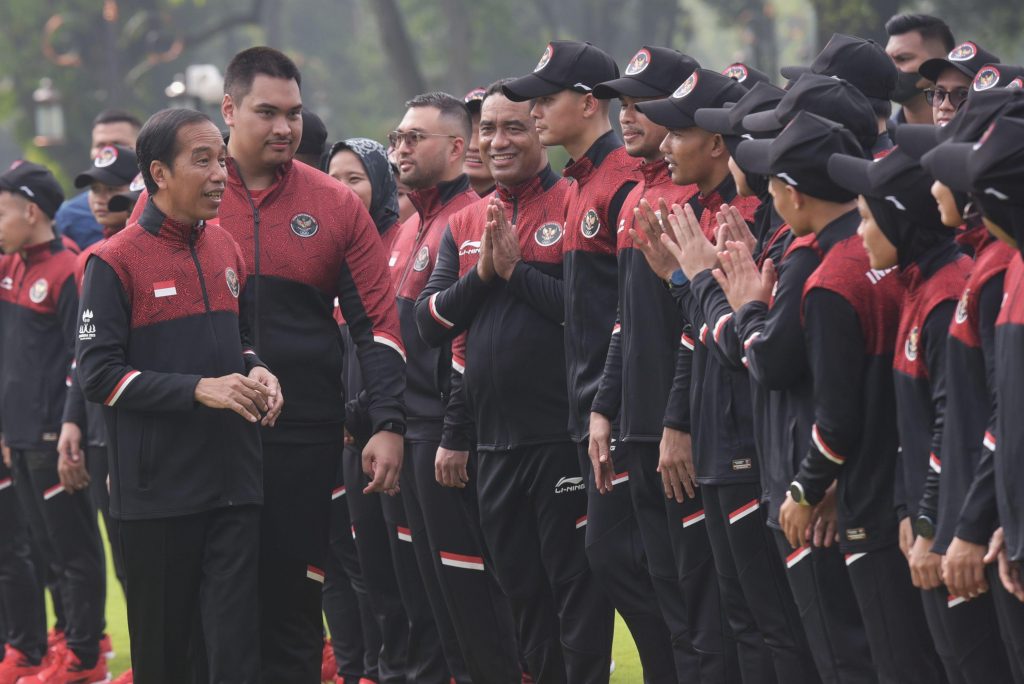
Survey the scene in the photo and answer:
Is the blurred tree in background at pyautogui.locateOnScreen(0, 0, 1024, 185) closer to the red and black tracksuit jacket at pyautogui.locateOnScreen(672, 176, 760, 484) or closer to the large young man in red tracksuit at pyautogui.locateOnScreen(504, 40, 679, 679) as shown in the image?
the large young man in red tracksuit at pyautogui.locateOnScreen(504, 40, 679, 679)

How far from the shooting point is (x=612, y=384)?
19.7 feet

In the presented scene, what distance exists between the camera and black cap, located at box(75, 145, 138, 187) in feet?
28.1

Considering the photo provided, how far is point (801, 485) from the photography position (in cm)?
473

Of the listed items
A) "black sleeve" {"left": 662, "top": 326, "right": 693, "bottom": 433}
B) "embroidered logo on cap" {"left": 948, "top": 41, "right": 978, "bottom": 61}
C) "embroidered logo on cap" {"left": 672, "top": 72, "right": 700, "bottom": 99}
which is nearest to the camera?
"black sleeve" {"left": 662, "top": 326, "right": 693, "bottom": 433}

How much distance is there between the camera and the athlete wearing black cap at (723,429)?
5246 millimetres

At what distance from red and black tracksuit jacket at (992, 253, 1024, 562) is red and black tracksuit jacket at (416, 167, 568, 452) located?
257 cm

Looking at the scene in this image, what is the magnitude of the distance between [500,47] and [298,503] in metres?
29.3

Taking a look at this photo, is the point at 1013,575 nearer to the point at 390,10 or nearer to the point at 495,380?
the point at 495,380

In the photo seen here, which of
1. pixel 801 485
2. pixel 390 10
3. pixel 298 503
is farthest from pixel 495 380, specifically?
pixel 390 10

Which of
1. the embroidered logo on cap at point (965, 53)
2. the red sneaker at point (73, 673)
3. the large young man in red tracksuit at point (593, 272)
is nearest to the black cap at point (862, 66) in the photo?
the large young man in red tracksuit at point (593, 272)

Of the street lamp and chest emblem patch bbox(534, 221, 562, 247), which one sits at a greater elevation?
the street lamp

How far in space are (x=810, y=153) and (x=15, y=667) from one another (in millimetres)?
5634

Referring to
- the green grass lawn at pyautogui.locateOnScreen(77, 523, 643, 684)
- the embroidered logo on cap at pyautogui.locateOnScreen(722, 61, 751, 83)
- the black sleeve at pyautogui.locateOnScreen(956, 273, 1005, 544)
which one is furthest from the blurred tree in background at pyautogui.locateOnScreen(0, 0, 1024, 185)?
the black sleeve at pyautogui.locateOnScreen(956, 273, 1005, 544)

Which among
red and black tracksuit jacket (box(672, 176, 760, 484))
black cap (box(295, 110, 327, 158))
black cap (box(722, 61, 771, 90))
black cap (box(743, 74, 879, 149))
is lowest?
red and black tracksuit jacket (box(672, 176, 760, 484))
